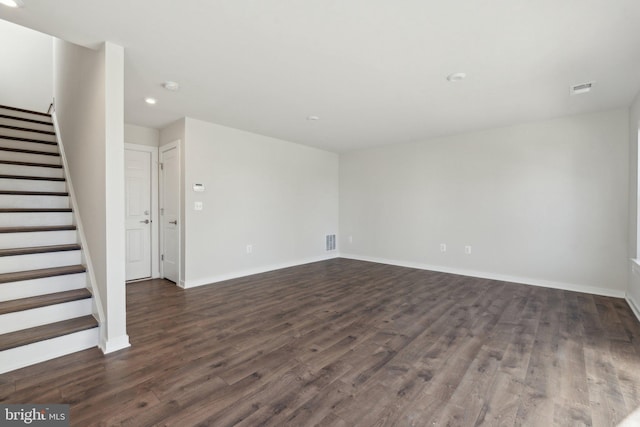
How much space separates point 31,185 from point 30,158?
0.61m

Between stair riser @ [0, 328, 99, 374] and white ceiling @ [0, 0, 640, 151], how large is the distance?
238cm

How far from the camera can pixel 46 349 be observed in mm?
2180

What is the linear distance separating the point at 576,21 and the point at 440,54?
881mm

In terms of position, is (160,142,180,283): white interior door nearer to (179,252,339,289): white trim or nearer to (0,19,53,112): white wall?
(179,252,339,289): white trim

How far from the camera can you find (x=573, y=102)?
138 inches

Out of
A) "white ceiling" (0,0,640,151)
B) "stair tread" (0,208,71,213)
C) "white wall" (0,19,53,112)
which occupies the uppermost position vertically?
"white wall" (0,19,53,112)

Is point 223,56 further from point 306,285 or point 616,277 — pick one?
point 616,277

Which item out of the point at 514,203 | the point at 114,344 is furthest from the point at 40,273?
the point at 514,203

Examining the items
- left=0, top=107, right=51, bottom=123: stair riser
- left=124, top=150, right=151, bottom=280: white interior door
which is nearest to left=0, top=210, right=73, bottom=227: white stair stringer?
left=124, top=150, right=151, bottom=280: white interior door

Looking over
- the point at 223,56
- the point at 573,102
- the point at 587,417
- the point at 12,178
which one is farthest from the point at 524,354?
the point at 12,178

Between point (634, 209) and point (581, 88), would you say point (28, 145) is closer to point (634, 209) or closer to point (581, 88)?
point (581, 88)

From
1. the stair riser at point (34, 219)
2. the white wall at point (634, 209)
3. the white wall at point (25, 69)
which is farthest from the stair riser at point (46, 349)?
the white wall at point (634, 209)

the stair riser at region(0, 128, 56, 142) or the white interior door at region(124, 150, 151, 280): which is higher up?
the stair riser at region(0, 128, 56, 142)

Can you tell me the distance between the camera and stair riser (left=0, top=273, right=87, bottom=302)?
95.3 inches
